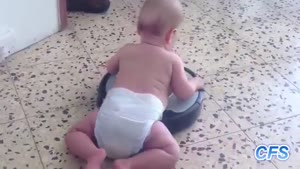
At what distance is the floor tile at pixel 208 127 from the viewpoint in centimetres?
112

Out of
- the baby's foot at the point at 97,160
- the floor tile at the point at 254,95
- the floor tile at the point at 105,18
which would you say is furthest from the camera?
the floor tile at the point at 105,18

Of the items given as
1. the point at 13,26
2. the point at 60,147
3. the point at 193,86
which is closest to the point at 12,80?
the point at 13,26

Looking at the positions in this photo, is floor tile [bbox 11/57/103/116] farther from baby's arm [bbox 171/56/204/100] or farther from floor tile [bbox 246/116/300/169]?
floor tile [bbox 246/116/300/169]

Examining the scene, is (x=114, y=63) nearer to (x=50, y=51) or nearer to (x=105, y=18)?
(x=50, y=51)

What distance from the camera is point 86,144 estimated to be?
1.00 metres

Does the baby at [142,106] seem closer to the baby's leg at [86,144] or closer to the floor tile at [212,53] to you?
the baby's leg at [86,144]

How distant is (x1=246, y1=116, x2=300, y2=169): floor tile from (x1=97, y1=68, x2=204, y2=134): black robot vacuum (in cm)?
14

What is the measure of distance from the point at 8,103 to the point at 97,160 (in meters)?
0.36

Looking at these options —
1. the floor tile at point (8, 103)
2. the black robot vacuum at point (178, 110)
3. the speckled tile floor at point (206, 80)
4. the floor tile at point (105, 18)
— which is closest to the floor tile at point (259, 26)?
the speckled tile floor at point (206, 80)

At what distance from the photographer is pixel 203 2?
6.09ft

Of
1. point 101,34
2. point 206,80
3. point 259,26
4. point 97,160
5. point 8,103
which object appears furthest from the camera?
point 259,26

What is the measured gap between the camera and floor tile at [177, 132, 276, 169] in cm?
104

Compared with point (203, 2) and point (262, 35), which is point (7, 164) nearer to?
point (262, 35)

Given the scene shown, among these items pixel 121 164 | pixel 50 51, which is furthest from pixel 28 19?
pixel 121 164
